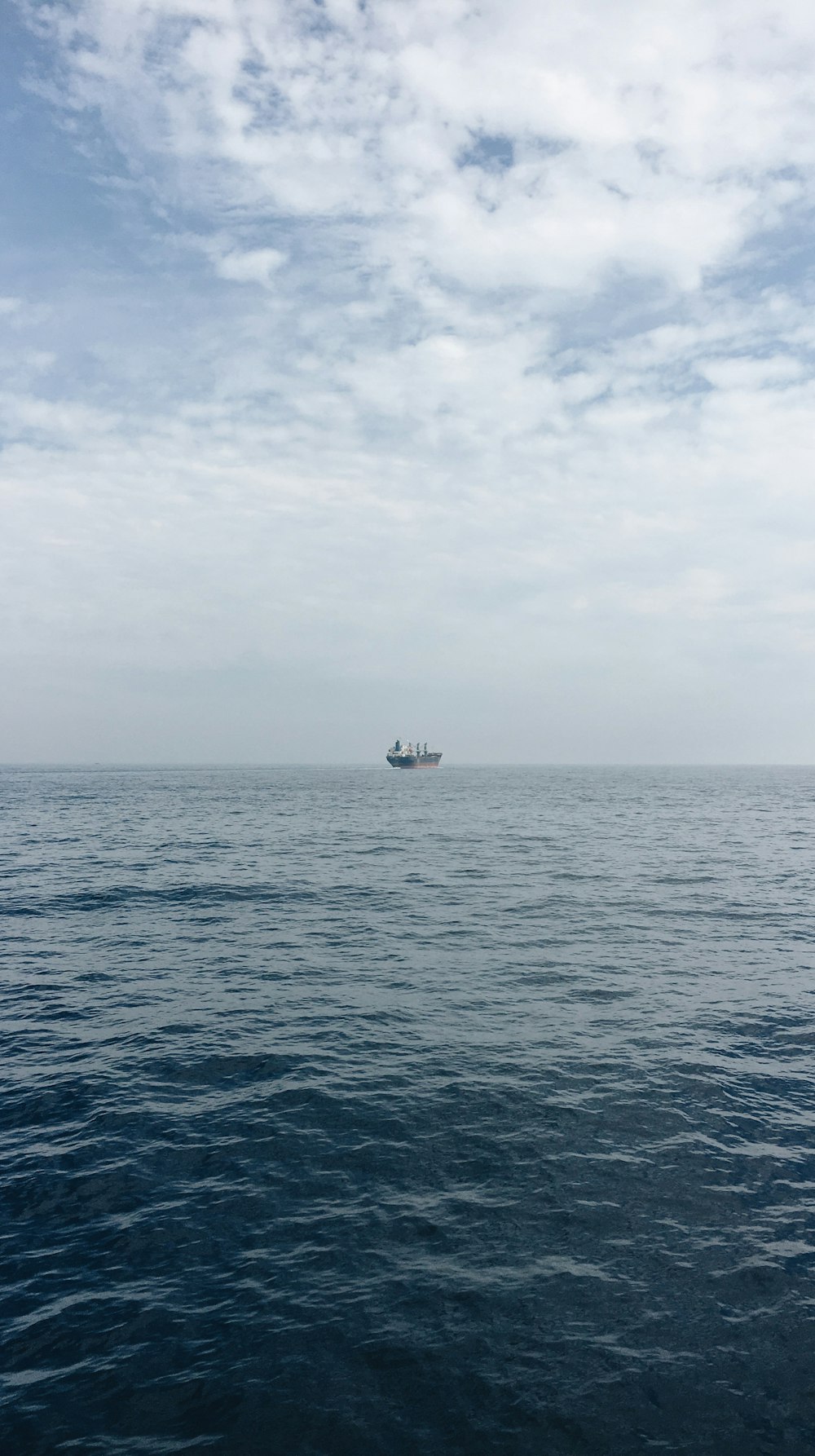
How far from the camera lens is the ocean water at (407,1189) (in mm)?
10477

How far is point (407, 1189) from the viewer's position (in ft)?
49.2

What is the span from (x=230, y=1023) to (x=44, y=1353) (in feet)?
41.1

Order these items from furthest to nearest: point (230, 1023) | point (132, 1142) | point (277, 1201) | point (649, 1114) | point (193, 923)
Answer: point (193, 923) < point (230, 1023) < point (649, 1114) < point (132, 1142) < point (277, 1201)

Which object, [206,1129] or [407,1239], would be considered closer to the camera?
[407,1239]

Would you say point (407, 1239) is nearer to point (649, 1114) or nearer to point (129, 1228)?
point (129, 1228)

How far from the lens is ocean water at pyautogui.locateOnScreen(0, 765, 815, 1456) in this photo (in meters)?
10.5

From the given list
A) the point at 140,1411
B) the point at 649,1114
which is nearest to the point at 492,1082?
the point at 649,1114

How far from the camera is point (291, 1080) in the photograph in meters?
19.8

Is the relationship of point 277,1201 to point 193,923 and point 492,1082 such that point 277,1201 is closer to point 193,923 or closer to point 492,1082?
point 492,1082

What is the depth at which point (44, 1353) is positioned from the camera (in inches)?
440

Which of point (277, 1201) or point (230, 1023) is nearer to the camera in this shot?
point (277, 1201)

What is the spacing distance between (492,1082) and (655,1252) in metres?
6.50

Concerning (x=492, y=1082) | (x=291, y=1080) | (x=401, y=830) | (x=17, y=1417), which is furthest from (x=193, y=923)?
(x=401, y=830)

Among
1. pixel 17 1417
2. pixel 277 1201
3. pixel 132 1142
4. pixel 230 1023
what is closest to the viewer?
pixel 17 1417
